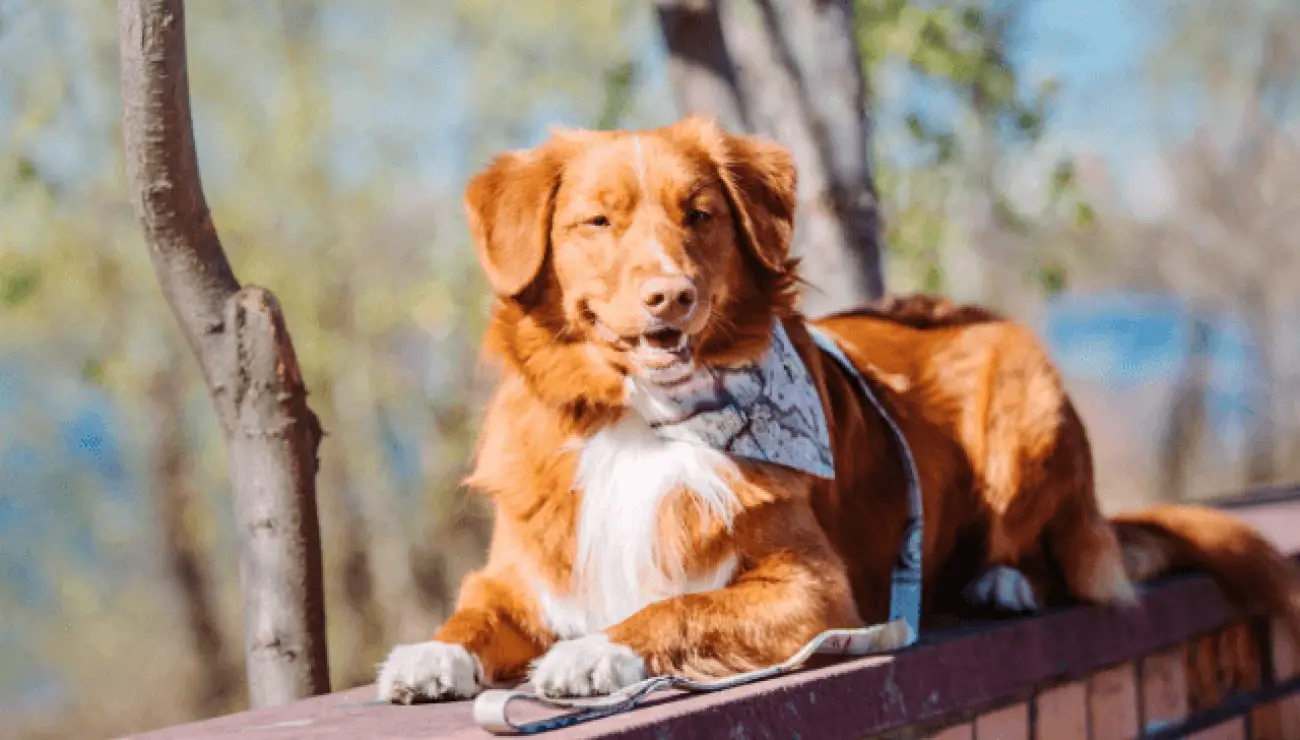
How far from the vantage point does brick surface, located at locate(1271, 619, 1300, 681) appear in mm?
4805

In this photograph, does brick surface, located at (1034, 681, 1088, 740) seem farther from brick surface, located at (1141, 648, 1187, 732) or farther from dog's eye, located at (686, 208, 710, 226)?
dog's eye, located at (686, 208, 710, 226)

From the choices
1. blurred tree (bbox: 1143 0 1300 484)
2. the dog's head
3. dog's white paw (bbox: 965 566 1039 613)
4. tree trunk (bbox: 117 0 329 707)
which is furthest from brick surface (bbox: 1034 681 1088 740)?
blurred tree (bbox: 1143 0 1300 484)

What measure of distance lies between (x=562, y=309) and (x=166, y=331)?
1040 centimetres

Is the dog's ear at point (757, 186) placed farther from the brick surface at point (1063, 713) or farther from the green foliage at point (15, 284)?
the green foliage at point (15, 284)

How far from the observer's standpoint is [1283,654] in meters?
4.88

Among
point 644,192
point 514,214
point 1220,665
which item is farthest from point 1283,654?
point 514,214

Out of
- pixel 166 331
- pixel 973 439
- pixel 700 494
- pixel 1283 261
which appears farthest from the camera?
pixel 1283 261

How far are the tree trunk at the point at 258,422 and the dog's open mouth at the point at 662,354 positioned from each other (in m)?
0.97

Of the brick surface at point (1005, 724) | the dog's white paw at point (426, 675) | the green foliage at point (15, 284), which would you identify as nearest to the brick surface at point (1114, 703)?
the brick surface at point (1005, 724)

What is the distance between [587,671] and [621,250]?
0.95m

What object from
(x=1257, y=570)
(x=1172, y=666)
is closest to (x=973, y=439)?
(x=1172, y=666)

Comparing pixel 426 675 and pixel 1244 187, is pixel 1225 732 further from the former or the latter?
pixel 1244 187

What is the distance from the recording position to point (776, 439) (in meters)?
3.17

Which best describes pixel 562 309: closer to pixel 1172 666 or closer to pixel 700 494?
pixel 700 494
